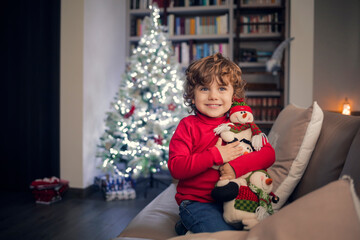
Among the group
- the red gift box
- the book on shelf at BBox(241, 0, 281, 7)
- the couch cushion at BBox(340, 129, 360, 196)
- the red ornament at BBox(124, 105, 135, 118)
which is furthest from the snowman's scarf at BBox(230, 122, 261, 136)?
the book on shelf at BBox(241, 0, 281, 7)

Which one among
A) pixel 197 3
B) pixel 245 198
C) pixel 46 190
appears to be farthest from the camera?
pixel 197 3

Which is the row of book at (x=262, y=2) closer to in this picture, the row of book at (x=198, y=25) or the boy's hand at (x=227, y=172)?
the row of book at (x=198, y=25)

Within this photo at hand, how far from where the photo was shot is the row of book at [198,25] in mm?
4234

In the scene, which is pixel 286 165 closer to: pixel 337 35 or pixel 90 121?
pixel 90 121

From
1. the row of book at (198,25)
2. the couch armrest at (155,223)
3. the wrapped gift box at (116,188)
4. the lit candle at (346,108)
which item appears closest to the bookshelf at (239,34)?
the row of book at (198,25)

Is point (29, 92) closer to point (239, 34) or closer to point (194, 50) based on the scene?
point (194, 50)

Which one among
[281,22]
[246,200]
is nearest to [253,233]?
[246,200]

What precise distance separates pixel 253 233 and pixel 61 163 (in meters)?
2.99

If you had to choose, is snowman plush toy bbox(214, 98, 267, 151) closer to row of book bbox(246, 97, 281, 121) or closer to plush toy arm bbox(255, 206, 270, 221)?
plush toy arm bbox(255, 206, 270, 221)

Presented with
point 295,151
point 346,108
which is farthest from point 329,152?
point 346,108

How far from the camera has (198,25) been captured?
4312 mm

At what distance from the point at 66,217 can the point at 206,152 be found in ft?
6.39

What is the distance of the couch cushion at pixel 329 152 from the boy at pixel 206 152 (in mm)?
219

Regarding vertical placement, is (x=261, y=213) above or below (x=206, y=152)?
below
